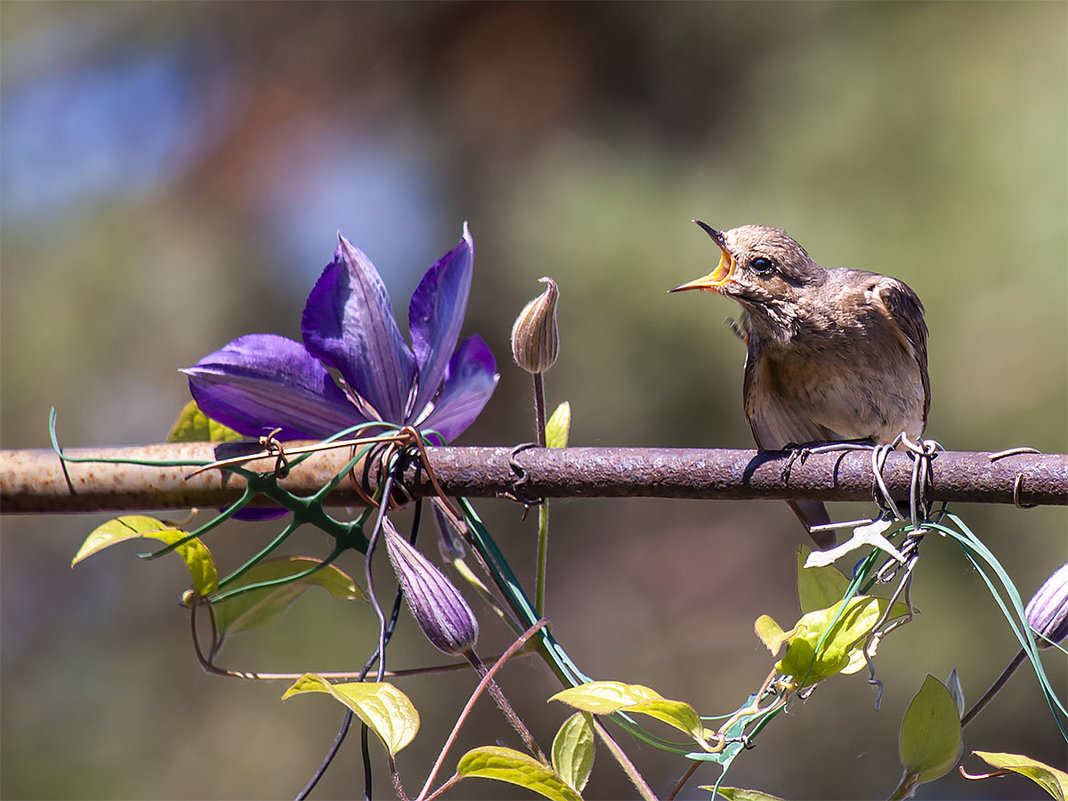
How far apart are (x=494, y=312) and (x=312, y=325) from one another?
2443 millimetres

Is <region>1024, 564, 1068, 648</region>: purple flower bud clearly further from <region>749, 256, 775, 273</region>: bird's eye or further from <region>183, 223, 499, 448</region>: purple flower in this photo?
<region>749, 256, 775, 273</region>: bird's eye

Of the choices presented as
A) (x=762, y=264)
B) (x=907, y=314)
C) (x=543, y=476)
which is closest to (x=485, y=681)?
(x=543, y=476)

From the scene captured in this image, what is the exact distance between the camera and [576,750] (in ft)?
2.62

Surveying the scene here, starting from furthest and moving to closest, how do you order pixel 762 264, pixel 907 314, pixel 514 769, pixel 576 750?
pixel 907 314 → pixel 762 264 → pixel 576 750 → pixel 514 769

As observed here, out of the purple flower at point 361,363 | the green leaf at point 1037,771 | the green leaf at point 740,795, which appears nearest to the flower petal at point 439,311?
the purple flower at point 361,363

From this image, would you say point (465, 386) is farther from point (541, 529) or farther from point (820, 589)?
point (820, 589)

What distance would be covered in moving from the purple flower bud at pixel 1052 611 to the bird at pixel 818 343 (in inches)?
40.4

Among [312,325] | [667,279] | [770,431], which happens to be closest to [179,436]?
[312,325]

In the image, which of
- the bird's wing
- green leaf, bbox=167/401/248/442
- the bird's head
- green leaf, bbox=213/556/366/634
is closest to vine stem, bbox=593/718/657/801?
green leaf, bbox=213/556/366/634

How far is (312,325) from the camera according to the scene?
897mm

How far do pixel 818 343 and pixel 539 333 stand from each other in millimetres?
986

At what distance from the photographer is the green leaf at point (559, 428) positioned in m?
1.03

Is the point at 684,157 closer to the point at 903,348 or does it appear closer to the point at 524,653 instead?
the point at 903,348

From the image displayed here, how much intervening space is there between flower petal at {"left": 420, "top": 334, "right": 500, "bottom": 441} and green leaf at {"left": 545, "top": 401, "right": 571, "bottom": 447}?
0.12 meters
